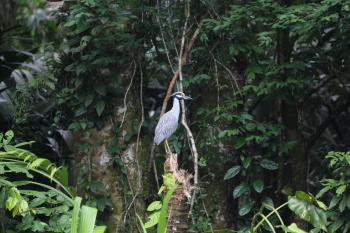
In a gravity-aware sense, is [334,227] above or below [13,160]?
below

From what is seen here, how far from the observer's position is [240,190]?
5164mm

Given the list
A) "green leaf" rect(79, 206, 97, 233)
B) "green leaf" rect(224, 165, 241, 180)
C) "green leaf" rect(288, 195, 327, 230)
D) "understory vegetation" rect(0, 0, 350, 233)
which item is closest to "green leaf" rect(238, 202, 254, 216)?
"understory vegetation" rect(0, 0, 350, 233)

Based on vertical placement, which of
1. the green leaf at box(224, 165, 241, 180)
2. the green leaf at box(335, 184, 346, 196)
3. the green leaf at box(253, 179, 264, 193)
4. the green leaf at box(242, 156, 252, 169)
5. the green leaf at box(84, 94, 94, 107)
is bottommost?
the green leaf at box(253, 179, 264, 193)

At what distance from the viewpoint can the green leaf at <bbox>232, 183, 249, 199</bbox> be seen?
203 inches

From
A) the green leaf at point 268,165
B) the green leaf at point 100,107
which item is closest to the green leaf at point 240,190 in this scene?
the green leaf at point 268,165

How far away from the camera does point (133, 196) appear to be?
532cm

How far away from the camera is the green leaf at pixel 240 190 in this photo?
16.9 ft

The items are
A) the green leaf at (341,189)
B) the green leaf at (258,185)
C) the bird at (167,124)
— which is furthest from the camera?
the green leaf at (258,185)

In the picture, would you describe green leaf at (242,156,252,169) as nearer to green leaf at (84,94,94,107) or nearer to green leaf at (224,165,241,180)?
green leaf at (224,165,241,180)

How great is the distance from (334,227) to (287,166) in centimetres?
133

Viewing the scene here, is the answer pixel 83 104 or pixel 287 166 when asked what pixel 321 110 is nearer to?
pixel 287 166

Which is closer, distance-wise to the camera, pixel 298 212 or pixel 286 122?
pixel 298 212

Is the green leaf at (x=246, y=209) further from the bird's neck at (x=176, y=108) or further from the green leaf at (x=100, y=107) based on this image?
the green leaf at (x=100, y=107)

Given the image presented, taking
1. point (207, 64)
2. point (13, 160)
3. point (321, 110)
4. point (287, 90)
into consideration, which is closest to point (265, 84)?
point (287, 90)
